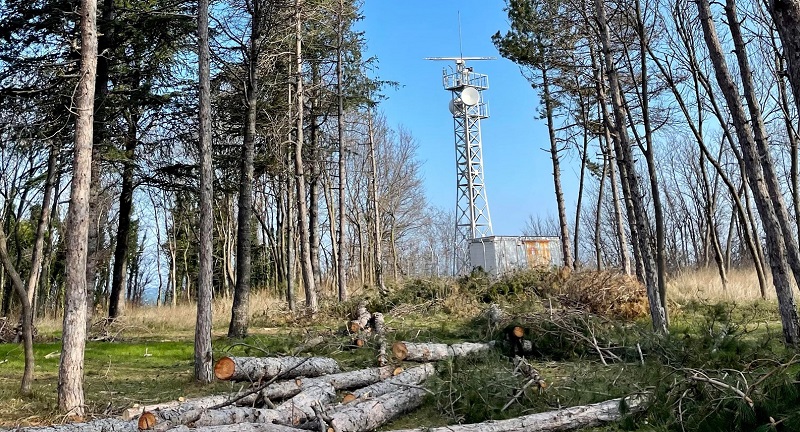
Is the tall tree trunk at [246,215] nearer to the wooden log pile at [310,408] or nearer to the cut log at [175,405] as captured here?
the wooden log pile at [310,408]

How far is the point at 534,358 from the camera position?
8891mm

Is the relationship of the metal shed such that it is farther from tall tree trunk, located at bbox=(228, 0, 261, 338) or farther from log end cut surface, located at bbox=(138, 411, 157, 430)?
log end cut surface, located at bbox=(138, 411, 157, 430)

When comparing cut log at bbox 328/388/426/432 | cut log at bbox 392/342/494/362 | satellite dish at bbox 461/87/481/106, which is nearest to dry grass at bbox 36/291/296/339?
cut log at bbox 392/342/494/362

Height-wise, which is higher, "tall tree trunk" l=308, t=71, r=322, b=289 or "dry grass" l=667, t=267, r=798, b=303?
"tall tree trunk" l=308, t=71, r=322, b=289

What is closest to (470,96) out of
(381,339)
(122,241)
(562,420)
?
(122,241)

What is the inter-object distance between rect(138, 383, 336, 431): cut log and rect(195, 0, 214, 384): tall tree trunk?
2.64 meters

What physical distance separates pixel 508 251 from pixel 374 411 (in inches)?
579

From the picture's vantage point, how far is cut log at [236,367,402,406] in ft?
20.0

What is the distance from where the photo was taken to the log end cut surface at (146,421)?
4926mm

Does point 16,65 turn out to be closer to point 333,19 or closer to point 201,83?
point 201,83

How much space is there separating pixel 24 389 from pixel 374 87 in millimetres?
14930

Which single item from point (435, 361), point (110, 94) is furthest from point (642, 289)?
point (110, 94)

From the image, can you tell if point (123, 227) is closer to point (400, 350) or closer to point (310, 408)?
point (400, 350)

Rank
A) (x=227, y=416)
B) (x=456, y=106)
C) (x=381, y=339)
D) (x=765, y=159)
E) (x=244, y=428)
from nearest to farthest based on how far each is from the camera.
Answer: (x=244, y=428) → (x=227, y=416) → (x=765, y=159) → (x=381, y=339) → (x=456, y=106)
